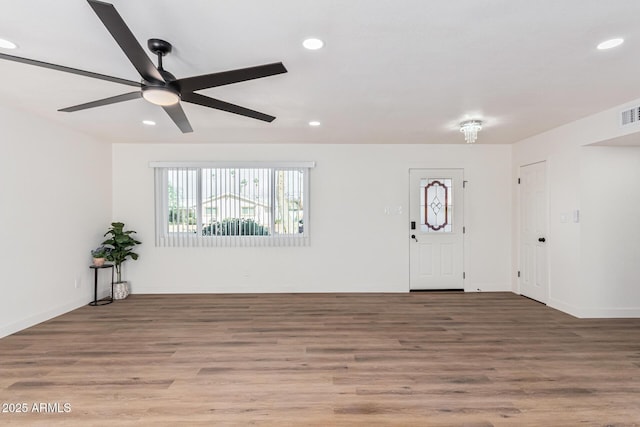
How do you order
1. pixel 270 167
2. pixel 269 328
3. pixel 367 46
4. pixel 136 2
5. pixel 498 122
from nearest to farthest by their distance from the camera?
pixel 136 2, pixel 367 46, pixel 269 328, pixel 498 122, pixel 270 167

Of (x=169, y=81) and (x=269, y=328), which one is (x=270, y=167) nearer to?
(x=269, y=328)

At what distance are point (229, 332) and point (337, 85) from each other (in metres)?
2.85

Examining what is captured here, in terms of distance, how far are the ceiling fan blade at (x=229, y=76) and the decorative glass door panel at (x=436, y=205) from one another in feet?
13.5

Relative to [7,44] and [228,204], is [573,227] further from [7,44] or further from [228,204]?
[7,44]

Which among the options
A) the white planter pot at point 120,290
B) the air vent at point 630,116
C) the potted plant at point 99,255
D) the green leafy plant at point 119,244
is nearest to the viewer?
the air vent at point 630,116

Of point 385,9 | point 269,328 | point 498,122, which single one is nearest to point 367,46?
point 385,9

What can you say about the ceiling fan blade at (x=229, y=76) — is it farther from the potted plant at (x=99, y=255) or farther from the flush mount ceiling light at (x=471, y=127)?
the potted plant at (x=99, y=255)

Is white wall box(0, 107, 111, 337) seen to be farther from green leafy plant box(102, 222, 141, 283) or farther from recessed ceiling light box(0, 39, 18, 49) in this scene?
recessed ceiling light box(0, 39, 18, 49)

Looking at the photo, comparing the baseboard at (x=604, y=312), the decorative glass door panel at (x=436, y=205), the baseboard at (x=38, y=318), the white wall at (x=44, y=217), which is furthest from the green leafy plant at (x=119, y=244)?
the baseboard at (x=604, y=312)

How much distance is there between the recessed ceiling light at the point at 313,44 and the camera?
2113 millimetres

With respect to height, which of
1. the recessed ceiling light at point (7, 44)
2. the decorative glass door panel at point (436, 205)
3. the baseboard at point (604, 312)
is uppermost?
the recessed ceiling light at point (7, 44)

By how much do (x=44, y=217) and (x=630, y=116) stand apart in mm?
6790

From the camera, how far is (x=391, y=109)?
3.57 meters

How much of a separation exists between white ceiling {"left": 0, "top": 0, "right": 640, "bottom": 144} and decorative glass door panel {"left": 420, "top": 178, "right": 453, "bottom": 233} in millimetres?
1625
